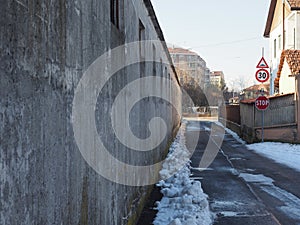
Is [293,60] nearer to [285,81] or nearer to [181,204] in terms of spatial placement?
[285,81]

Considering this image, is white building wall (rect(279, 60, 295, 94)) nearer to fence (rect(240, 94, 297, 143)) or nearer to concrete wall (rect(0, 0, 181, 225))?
fence (rect(240, 94, 297, 143))

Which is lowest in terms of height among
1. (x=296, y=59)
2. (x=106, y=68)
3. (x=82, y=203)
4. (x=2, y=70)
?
(x=82, y=203)

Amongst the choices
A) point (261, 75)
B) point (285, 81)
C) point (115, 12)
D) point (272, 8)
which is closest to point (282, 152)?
point (261, 75)

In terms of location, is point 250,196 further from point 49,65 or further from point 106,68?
point 49,65

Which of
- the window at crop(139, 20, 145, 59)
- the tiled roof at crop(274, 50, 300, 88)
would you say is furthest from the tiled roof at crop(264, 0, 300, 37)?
the window at crop(139, 20, 145, 59)

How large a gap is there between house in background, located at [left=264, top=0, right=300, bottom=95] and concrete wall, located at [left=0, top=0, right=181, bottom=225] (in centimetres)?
2363

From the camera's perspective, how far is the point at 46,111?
2277mm

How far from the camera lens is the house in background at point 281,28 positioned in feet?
85.8

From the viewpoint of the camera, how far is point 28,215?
200 cm

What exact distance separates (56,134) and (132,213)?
3395mm

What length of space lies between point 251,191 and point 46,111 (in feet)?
22.1

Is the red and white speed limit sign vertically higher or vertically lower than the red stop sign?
higher

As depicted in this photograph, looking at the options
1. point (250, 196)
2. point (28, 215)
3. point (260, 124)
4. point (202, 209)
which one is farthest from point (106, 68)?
point (260, 124)

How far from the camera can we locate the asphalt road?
249 inches
